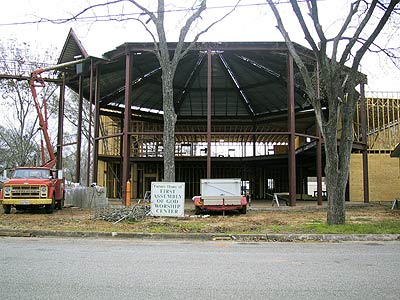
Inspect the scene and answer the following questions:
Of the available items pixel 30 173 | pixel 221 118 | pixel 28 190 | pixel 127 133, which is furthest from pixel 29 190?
pixel 221 118

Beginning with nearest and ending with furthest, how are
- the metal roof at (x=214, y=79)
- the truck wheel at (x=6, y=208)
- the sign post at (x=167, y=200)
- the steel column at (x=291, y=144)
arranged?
the sign post at (x=167, y=200), the truck wheel at (x=6, y=208), the steel column at (x=291, y=144), the metal roof at (x=214, y=79)

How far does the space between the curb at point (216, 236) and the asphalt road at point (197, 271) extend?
1.22 meters

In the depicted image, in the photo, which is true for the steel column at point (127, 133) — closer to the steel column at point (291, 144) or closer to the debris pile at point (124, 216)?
the debris pile at point (124, 216)

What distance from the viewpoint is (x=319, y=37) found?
1303 centimetres

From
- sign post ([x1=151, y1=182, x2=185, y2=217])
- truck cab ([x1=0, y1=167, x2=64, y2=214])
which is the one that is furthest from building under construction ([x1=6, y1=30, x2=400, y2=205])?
sign post ([x1=151, y1=182, x2=185, y2=217])

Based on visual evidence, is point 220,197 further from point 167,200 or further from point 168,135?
point 168,135

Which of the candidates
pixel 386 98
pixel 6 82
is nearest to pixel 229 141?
pixel 386 98

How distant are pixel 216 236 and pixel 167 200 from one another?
15.1 feet

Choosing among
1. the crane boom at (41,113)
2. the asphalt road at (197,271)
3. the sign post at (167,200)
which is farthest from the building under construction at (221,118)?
the asphalt road at (197,271)

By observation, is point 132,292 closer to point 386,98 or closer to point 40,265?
point 40,265

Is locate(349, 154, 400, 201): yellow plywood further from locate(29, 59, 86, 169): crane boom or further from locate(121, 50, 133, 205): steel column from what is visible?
locate(29, 59, 86, 169): crane boom

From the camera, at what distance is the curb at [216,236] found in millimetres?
11555

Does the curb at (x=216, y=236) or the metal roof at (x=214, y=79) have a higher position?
the metal roof at (x=214, y=79)

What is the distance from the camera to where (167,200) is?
52.8ft
